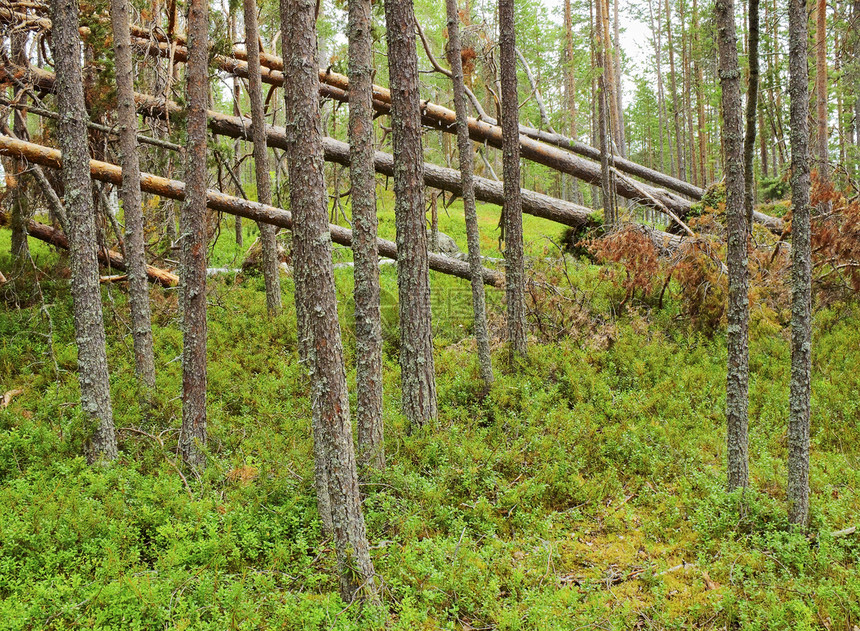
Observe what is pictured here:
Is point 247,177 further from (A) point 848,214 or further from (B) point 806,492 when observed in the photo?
(B) point 806,492

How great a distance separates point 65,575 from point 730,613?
5704 millimetres

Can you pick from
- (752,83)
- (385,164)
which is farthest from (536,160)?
(752,83)

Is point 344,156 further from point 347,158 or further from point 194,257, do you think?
point 194,257

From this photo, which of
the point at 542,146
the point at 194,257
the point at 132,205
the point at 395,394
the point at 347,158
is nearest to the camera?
the point at 194,257

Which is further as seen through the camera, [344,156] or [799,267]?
[344,156]

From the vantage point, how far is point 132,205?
28.2ft

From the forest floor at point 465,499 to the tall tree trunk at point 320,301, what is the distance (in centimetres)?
50

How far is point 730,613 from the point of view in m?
4.68

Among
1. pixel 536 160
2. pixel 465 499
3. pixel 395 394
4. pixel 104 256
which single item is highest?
pixel 536 160

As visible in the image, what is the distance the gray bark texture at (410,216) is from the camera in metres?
7.60

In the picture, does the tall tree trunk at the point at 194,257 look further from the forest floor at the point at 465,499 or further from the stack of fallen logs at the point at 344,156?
the stack of fallen logs at the point at 344,156

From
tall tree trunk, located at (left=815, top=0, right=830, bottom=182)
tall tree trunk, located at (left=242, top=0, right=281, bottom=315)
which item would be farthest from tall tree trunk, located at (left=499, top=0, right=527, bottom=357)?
tall tree trunk, located at (left=815, top=0, right=830, bottom=182)

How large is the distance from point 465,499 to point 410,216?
378 centimetres

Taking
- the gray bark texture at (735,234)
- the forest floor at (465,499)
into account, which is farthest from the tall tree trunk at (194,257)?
the gray bark texture at (735,234)
